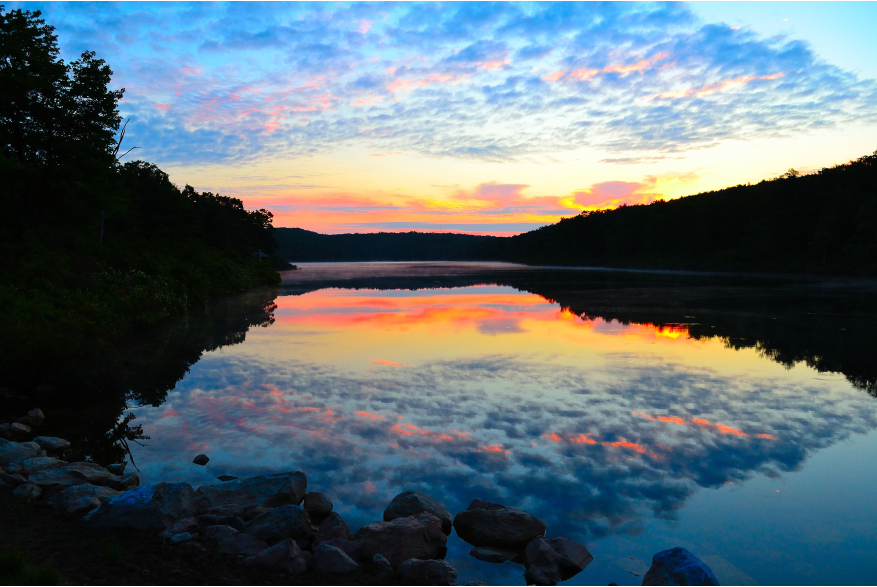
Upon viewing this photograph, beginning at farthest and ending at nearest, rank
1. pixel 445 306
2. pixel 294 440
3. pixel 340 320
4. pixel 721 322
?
pixel 445 306 < pixel 340 320 < pixel 721 322 < pixel 294 440

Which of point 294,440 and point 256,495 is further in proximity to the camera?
point 294,440

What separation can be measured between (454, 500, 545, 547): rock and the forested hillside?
70.1 m

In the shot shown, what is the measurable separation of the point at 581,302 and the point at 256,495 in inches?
1172

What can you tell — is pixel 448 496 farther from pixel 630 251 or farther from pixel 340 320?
pixel 630 251

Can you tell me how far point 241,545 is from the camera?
578 centimetres

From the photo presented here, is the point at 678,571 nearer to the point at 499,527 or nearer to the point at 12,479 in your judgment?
the point at 499,527

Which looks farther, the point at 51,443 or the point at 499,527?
the point at 51,443

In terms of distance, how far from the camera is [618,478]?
7.88 metres

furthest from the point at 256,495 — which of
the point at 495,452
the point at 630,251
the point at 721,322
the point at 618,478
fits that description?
the point at 630,251

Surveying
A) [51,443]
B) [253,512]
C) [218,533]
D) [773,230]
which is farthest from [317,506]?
[773,230]

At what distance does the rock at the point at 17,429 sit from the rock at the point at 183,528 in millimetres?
5643

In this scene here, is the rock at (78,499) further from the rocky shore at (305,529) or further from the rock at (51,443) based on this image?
the rock at (51,443)

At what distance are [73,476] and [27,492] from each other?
2.03ft

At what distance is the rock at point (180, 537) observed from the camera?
5781 mm
